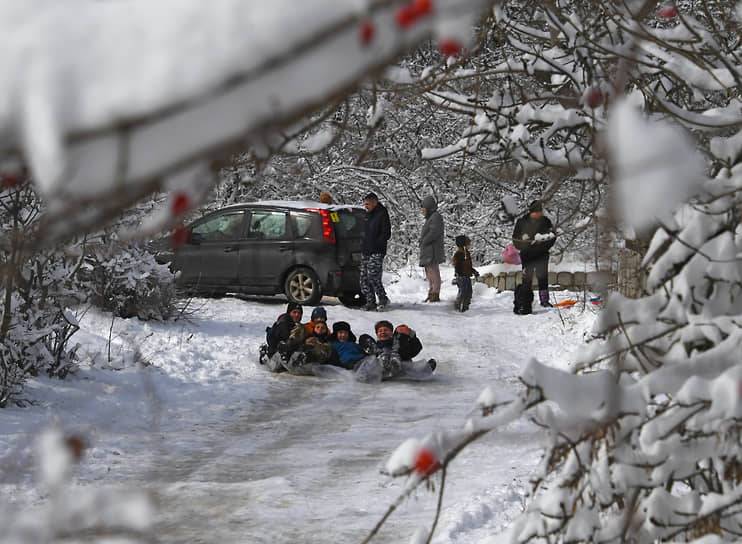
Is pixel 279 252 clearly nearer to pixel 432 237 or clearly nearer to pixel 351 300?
pixel 351 300

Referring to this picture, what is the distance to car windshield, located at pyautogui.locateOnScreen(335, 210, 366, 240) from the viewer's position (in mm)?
13445

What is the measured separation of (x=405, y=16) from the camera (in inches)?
42.1

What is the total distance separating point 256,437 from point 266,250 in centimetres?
751

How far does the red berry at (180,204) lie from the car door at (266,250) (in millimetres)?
12264

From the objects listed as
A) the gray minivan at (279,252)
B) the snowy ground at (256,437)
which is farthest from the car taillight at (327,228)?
the snowy ground at (256,437)

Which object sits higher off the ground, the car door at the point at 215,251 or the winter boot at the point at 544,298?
the car door at the point at 215,251

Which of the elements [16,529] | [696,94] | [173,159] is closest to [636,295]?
[696,94]

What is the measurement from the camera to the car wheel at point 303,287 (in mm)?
13438

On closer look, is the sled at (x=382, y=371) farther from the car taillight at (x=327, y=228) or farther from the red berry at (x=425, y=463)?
the red berry at (x=425, y=463)

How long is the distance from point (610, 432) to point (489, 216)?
20227mm

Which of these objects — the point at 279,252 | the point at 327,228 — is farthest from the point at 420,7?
the point at 279,252

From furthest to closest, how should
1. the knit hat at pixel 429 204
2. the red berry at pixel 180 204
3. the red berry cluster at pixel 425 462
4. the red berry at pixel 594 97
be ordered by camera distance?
1. the knit hat at pixel 429 204
2. the red berry at pixel 594 97
3. the red berry cluster at pixel 425 462
4. the red berry at pixel 180 204

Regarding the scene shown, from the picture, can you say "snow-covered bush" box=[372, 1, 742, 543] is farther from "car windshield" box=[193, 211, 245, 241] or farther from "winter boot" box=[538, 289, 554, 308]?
"car windshield" box=[193, 211, 245, 241]

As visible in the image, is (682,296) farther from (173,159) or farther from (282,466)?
(282,466)
